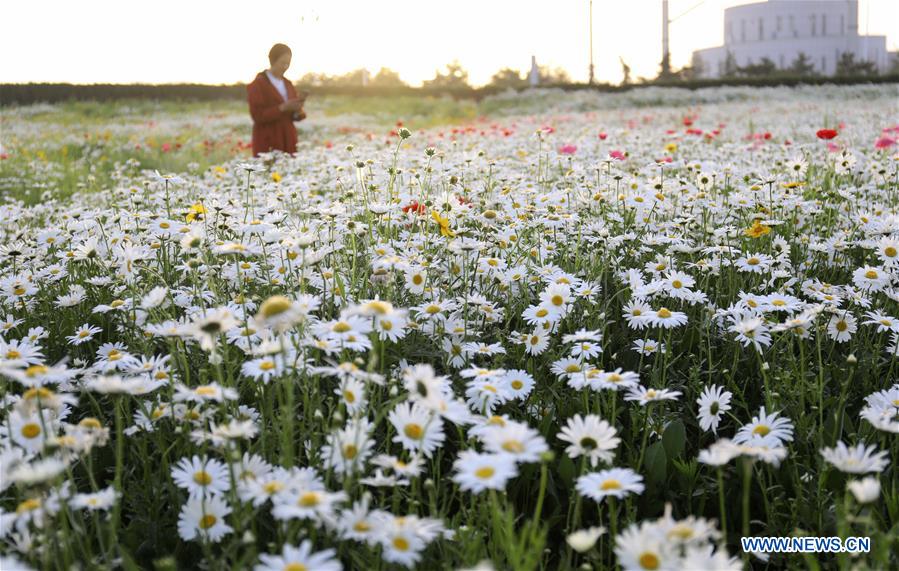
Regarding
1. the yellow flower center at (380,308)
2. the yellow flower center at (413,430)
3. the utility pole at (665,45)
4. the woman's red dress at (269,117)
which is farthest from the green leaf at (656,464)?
→ the utility pole at (665,45)

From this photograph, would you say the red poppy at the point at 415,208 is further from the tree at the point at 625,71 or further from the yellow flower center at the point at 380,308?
the tree at the point at 625,71

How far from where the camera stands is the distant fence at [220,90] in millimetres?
24938

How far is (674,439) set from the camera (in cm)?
211

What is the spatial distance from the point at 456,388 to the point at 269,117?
642 centimetres

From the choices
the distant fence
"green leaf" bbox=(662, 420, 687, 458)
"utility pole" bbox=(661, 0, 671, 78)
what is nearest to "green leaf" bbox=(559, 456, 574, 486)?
"green leaf" bbox=(662, 420, 687, 458)

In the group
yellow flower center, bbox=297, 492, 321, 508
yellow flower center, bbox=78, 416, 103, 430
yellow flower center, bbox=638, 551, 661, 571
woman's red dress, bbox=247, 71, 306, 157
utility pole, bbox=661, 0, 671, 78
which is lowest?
yellow flower center, bbox=638, 551, 661, 571

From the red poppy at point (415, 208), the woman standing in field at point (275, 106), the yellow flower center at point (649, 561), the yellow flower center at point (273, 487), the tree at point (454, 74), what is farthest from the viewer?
the tree at point (454, 74)

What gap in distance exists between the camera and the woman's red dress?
8.07 m

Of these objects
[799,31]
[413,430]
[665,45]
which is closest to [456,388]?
[413,430]

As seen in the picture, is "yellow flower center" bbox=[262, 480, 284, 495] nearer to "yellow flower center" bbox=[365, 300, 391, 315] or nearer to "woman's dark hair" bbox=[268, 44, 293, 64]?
"yellow flower center" bbox=[365, 300, 391, 315]

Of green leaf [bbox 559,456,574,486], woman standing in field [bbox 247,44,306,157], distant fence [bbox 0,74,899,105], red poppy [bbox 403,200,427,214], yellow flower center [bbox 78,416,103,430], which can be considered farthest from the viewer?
distant fence [bbox 0,74,899,105]

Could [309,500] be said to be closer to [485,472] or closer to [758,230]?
[485,472]

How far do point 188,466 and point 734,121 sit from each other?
1253cm

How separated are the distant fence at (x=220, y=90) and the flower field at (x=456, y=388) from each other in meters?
21.6
